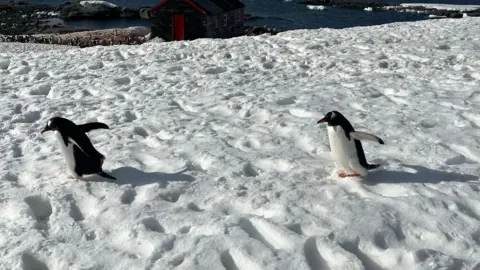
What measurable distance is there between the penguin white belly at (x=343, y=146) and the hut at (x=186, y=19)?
2175 cm

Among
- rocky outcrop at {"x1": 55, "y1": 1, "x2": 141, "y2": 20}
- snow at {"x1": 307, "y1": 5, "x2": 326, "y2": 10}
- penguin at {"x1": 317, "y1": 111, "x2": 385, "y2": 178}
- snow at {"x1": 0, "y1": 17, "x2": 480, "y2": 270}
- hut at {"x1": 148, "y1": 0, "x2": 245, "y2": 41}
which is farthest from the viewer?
snow at {"x1": 307, "y1": 5, "x2": 326, "y2": 10}

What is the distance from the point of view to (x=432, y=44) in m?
11.8

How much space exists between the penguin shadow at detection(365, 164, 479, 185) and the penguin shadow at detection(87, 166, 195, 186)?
1.79 metres

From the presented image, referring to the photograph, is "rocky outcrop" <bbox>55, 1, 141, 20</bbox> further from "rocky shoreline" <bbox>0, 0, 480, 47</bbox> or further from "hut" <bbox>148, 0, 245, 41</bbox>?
"hut" <bbox>148, 0, 245, 41</bbox>

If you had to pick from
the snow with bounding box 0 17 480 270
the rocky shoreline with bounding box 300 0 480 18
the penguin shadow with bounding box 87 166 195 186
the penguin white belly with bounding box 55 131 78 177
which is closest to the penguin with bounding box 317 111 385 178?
the snow with bounding box 0 17 480 270

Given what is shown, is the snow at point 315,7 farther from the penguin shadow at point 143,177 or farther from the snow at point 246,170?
the penguin shadow at point 143,177

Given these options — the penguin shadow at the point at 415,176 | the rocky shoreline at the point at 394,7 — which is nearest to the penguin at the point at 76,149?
the penguin shadow at the point at 415,176

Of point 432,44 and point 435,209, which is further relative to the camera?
point 432,44

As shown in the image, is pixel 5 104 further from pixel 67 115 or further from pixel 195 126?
pixel 195 126

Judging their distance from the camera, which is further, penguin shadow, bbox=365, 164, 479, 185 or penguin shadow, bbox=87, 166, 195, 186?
penguin shadow, bbox=87, 166, 195, 186

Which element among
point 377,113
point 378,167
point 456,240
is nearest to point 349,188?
point 378,167

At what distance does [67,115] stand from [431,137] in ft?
16.9

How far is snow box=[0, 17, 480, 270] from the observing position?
4074 mm

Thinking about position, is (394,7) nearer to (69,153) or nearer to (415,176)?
(415,176)
